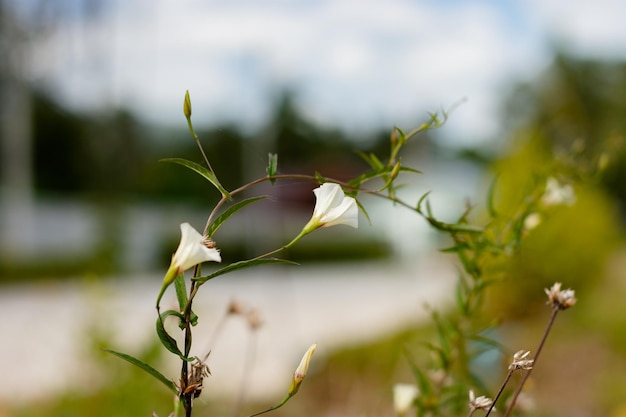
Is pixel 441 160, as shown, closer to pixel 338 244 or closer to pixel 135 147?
pixel 338 244

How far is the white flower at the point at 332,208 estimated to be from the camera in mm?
519

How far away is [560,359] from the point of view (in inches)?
169

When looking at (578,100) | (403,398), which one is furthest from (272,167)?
(578,100)

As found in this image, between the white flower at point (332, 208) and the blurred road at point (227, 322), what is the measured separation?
0.93 feet

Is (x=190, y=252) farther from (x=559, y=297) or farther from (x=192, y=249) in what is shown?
(x=559, y=297)

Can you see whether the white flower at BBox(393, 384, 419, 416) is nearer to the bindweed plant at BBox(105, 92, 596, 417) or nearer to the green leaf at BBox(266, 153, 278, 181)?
the bindweed plant at BBox(105, 92, 596, 417)

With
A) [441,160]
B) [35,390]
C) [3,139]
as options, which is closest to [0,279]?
[3,139]

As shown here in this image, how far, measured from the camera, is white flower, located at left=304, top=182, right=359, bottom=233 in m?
0.52

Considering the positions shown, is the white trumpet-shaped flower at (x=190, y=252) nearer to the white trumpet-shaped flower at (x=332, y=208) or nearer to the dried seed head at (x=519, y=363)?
the white trumpet-shaped flower at (x=332, y=208)

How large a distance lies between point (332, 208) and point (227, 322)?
4.26 metres

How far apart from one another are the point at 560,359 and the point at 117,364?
113 inches

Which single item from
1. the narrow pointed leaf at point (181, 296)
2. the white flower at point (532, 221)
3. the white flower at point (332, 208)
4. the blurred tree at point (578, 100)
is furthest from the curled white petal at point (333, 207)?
the blurred tree at point (578, 100)

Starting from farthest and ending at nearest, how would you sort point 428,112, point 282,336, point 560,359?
point 282,336, point 560,359, point 428,112

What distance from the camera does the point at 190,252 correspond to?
0.46 meters
